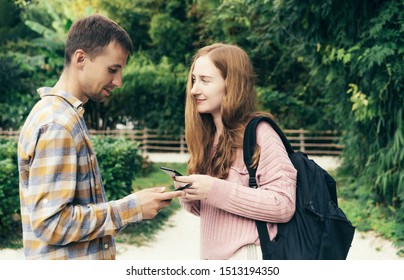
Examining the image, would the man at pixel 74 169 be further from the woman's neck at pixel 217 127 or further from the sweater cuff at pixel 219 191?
the woman's neck at pixel 217 127

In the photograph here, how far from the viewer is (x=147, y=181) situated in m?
11.7

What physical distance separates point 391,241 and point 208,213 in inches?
196

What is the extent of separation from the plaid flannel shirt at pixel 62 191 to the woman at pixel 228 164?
0.35 metres

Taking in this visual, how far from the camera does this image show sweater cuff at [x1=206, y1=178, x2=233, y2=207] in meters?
1.91

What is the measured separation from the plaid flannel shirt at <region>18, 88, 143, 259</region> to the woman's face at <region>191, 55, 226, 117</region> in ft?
1.71

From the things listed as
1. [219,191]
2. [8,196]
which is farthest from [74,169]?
[8,196]

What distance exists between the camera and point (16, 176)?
6477mm

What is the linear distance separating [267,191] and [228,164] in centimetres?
23

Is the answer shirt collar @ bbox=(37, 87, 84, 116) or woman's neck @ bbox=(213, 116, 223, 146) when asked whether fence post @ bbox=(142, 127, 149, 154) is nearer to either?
woman's neck @ bbox=(213, 116, 223, 146)

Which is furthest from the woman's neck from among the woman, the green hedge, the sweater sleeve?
the green hedge

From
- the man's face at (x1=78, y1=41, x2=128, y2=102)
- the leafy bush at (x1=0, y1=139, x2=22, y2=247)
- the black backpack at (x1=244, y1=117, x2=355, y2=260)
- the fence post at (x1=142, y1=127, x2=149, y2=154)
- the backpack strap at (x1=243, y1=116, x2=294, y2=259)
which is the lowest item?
the fence post at (x1=142, y1=127, x2=149, y2=154)

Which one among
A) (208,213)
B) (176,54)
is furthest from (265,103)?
(208,213)

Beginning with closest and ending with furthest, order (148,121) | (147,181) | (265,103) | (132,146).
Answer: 1. (132,146)
2. (147,181)
3. (265,103)
4. (148,121)

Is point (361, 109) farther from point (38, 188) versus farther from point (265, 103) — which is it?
point (265, 103)
